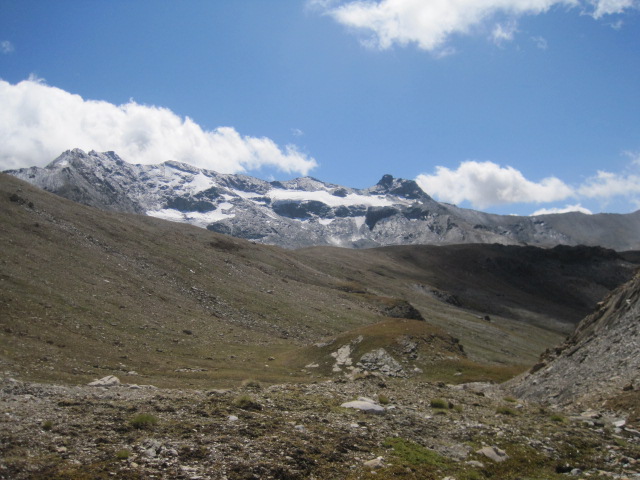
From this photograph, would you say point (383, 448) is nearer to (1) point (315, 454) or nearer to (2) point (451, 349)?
(1) point (315, 454)

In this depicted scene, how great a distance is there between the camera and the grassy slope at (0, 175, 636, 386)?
1738 inches

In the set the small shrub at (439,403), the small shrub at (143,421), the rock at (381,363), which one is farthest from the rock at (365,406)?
the rock at (381,363)

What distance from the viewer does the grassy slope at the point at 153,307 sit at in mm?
44156

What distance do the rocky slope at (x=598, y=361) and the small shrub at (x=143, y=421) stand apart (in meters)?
22.6

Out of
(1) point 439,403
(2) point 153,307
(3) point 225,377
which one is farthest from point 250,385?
(2) point 153,307

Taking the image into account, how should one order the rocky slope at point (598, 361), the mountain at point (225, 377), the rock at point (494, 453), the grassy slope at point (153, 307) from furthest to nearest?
the grassy slope at point (153, 307)
the rocky slope at point (598, 361)
the rock at point (494, 453)
the mountain at point (225, 377)

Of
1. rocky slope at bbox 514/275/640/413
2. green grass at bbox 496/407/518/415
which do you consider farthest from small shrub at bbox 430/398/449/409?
rocky slope at bbox 514/275/640/413

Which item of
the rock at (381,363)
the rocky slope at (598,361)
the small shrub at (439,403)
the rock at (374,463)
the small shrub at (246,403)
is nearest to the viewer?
the rock at (374,463)

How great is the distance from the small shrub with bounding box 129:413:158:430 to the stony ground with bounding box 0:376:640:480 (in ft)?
0.11

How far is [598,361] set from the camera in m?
30.2

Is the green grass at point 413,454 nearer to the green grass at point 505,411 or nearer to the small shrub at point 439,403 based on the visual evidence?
the small shrub at point 439,403

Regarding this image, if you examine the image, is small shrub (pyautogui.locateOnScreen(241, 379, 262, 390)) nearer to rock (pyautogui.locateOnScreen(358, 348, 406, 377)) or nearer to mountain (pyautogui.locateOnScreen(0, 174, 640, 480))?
mountain (pyautogui.locateOnScreen(0, 174, 640, 480))

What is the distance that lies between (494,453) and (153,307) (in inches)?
2373

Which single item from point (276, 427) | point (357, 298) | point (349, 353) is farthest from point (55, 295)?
point (357, 298)
